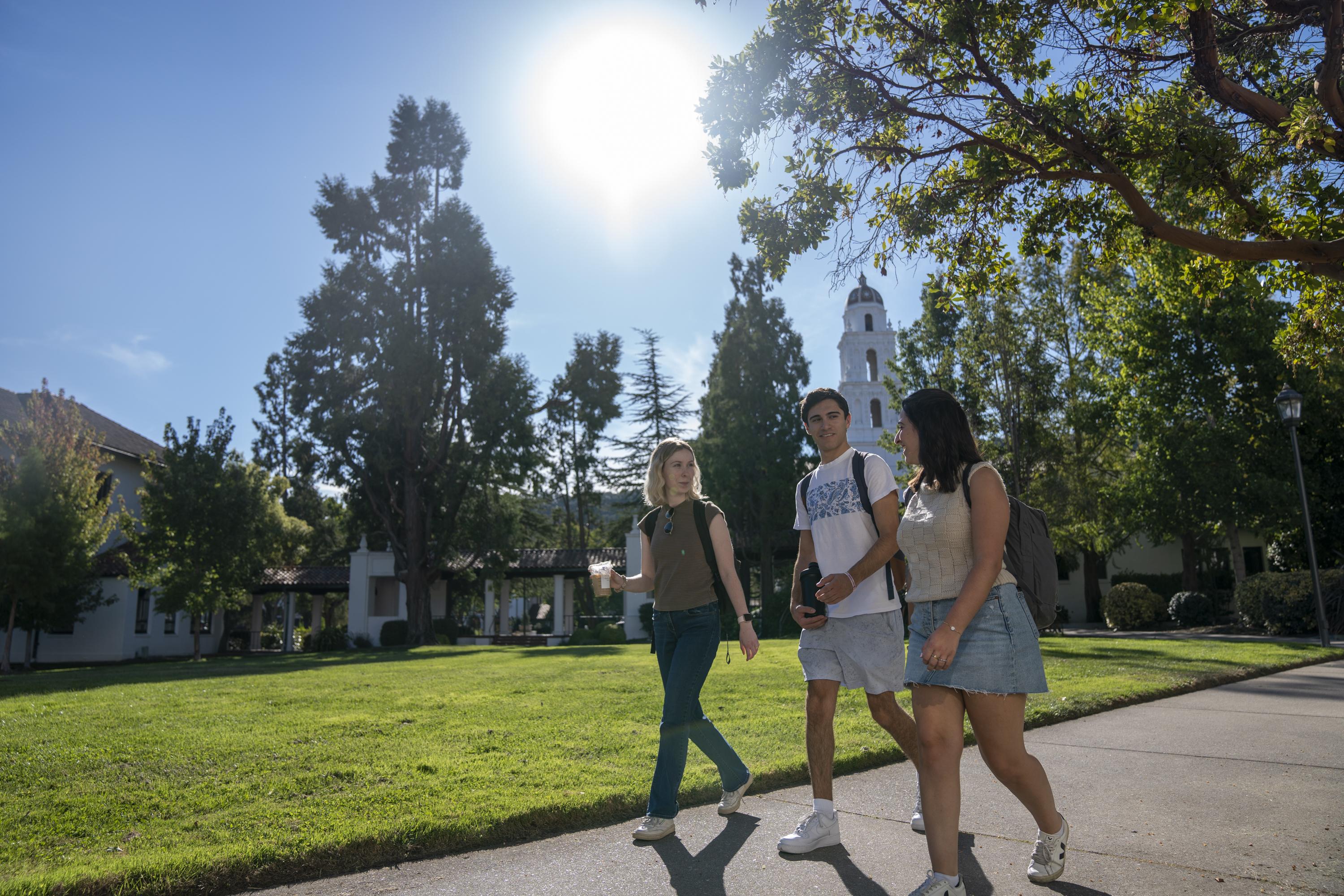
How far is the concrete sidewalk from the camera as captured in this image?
3291 mm

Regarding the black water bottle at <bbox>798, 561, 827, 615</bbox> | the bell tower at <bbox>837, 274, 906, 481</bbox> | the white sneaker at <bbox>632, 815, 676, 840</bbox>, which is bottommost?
the white sneaker at <bbox>632, 815, 676, 840</bbox>

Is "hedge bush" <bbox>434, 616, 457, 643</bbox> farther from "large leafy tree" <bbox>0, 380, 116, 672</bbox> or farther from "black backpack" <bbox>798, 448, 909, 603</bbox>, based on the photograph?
"black backpack" <bbox>798, 448, 909, 603</bbox>

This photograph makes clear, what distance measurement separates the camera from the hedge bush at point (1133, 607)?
25641 mm

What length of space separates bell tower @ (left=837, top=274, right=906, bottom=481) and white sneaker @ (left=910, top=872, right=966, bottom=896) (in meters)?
54.5

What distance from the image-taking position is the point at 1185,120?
6465mm

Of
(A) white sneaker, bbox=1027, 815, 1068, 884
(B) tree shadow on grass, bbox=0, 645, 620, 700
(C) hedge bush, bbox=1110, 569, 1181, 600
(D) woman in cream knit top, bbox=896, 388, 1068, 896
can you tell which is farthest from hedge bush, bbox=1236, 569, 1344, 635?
(D) woman in cream knit top, bbox=896, 388, 1068, 896

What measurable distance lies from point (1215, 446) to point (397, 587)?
3244cm

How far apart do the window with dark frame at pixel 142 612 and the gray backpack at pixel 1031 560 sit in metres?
36.7

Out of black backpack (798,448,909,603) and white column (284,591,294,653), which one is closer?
black backpack (798,448,909,603)

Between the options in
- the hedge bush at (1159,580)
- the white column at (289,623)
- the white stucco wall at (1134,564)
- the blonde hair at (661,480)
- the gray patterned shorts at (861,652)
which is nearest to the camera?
the gray patterned shorts at (861,652)

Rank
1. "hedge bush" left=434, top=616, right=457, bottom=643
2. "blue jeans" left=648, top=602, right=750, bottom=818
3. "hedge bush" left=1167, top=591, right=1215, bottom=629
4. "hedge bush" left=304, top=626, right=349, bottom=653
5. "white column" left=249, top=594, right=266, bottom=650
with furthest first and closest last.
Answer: "white column" left=249, top=594, right=266, bottom=650 < "hedge bush" left=434, top=616, right=457, bottom=643 < "hedge bush" left=304, top=626, right=349, bottom=653 < "hedge bush" left=1167, top=591, right=1215, bottom=629 < "blue jeans" left=648, top=602, right=750, bottom=818

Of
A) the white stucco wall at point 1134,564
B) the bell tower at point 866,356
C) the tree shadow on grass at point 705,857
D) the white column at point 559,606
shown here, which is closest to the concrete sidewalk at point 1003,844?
the tree shadow on grass at point 705,857

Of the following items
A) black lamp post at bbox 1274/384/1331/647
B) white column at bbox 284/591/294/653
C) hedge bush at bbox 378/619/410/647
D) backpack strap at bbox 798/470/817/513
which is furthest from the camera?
white column at bbox 284/591/294/653

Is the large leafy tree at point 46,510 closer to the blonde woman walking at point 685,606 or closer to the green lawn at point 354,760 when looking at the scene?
the green lawn at point 354,760
